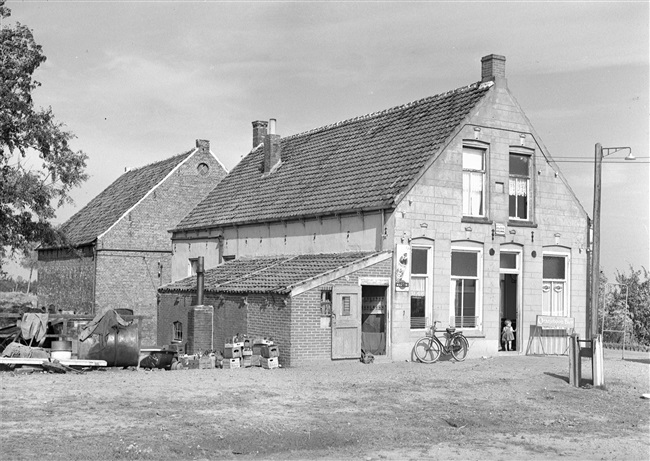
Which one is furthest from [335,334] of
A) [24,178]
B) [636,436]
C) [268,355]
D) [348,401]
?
[24,178]

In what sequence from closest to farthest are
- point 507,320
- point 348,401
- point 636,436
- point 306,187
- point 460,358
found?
point 636,436 → point 348,401 → point 460,358 → point 507,320 → point 306,187

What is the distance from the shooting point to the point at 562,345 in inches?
1008

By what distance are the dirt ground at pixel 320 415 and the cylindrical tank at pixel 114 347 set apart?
1.56 ft

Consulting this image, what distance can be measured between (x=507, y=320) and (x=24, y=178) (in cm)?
1639

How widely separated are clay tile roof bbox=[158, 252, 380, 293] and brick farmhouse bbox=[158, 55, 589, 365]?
0.09 meters

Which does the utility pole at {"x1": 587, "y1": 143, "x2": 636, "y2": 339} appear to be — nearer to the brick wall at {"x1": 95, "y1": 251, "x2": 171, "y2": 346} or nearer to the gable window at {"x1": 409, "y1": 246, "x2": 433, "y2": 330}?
the gable window at {"x1": 409, "y1": 246, "x2": 433, "y2": 330}

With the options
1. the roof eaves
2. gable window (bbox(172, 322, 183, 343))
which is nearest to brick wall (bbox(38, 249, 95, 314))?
the roof eaves

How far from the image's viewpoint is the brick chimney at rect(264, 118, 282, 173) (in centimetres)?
3106

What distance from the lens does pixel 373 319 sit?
74.6ft

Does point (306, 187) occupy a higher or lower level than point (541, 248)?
higher

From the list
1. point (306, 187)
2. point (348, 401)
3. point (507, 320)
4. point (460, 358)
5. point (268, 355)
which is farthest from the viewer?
point (306, 187)

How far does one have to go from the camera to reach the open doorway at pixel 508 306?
25031 millimetres

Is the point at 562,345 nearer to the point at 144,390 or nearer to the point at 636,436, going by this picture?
the point at 636,436

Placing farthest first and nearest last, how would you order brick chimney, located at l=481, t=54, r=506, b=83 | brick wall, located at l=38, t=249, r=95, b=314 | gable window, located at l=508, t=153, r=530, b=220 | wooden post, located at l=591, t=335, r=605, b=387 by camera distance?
brick wall, located at l=38, t=249, r=95, b=314, gable window, located at l=508, t=153, r=530, b=220, brick chimney, located at l=481, t=54, r=506, b=83, wooden post, located at l=591, t=335, r=605, b=387
